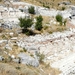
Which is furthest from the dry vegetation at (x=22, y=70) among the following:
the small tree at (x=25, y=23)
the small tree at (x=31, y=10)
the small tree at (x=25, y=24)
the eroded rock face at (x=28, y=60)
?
the small tree at (x=31, y=10)

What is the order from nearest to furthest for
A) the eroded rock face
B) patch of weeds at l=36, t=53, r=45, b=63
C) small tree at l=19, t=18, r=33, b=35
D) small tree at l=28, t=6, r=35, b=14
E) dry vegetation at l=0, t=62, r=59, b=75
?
dry vegetation at l=0, t=62, r=59, b=75
the eroded rock face
patch of weeds at l=36, t=53, r=45, b=63
small tree at l=19, t=18, r=33, b=35
small tree at l=28, t=6, r=35, b=14

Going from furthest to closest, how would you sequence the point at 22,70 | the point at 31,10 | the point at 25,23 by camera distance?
1. the point at 31,10
2. the point at 25,23
3. the point at 22,70

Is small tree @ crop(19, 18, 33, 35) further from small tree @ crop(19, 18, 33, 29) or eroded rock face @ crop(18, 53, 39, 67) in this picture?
eroded rock face @ crop(18, 53, 39, 67)

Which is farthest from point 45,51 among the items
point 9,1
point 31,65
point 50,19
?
point 9,1

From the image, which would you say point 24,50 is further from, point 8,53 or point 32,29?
point 32,29

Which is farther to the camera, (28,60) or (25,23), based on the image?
(25,23)

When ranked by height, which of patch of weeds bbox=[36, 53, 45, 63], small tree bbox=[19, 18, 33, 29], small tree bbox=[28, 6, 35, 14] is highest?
small tree bbox=[19, 18, 33, 29]

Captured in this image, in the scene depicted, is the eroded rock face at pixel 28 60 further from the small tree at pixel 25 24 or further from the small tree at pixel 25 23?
the small tree at pixel 25 23

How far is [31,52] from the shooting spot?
36312mm

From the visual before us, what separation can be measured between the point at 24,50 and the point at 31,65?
3753mm

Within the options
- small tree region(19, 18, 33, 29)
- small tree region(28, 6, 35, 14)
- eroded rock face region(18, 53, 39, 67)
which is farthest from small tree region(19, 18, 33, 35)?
small tree region(28, 6, 35, 14)

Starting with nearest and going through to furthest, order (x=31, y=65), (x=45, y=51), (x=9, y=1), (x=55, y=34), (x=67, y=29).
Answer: (x=31, y=65) < (x=45, y=51) < (x=55, y=34) < (x=67, y=29) < (x=9, y=1)

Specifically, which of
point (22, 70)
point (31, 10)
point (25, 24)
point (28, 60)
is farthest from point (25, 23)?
point (22, 70)

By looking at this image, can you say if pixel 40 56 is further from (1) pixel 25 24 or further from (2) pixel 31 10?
(2) pixel 31 10
